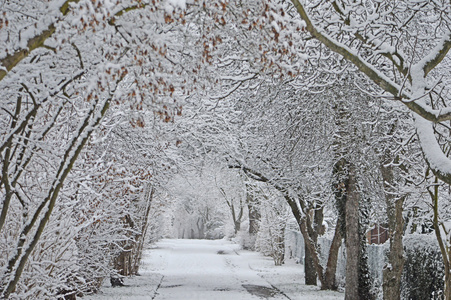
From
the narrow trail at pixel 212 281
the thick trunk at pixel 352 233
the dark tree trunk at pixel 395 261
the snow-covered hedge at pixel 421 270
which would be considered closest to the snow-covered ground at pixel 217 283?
the narrow trail at pixel 212 281

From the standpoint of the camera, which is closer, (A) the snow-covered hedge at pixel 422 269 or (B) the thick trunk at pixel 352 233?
(A) the snow-covered hedge at pixel 422 269

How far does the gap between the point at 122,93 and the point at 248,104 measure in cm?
639

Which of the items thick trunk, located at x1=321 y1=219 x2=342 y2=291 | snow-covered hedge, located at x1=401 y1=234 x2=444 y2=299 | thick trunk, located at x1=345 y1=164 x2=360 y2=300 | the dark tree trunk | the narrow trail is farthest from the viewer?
thick trunk, located at x1=321 y1=219 x2=342 y2=291

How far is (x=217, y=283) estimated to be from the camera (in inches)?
685

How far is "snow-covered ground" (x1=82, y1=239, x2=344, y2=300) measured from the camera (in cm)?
1411

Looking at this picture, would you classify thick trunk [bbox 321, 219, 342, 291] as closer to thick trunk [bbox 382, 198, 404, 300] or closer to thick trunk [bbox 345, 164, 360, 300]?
thick trunk [bbox 345, 164, 360, 300]

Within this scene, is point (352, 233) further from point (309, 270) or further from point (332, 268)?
point (309, 270)

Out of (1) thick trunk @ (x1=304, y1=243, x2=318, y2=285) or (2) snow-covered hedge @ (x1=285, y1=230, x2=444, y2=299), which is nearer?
(2) snow-covered hedge @ (x1=285, y1=230, x2=444, y2=299)

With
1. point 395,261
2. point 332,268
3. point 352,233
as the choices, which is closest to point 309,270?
point 332,268

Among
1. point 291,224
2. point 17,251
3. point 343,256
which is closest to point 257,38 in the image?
point 17,251

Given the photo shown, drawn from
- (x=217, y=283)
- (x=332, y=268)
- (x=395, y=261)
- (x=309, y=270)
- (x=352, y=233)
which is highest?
(x=352, y=233)

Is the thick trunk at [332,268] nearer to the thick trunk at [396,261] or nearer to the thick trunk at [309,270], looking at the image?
the thick trunk at [309,270]

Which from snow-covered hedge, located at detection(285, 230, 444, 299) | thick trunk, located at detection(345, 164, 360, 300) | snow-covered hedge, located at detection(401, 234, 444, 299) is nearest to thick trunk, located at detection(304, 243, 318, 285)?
snow-covered hedge, located at detection(285, 230, 444, 299)

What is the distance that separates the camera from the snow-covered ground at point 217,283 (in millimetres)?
14109
